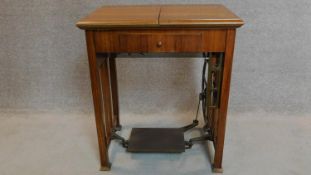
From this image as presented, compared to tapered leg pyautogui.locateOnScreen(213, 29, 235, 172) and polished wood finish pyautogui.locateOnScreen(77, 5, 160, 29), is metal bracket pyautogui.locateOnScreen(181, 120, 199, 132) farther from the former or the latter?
polished wood finish pyautogui.locateOnScreen(77, 5, 160, 29)

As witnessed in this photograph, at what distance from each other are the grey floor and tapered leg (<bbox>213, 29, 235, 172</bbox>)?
91 mm

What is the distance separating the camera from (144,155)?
1536 mm

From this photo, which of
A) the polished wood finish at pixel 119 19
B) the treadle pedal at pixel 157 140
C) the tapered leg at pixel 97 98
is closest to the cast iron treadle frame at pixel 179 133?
the treadle pedal at pixel 157 140

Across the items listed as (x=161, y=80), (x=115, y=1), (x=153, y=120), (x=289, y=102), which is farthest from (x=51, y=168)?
(x=289, y=102)

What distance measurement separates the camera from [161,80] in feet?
5.97

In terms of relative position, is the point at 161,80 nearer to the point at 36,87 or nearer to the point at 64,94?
the point at 64,94

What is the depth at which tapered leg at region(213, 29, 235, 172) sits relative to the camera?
112 centimetres

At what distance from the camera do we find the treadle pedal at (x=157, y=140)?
1510mm

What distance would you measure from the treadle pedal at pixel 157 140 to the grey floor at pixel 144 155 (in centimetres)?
5

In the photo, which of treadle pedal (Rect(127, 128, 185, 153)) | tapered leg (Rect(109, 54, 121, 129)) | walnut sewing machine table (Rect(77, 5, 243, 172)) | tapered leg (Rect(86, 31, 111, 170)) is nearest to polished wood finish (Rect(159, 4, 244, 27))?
walnut sewing machine table (Rect(77, 5, 243, 172))

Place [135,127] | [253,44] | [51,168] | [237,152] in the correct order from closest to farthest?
[51,168], [237,152], [253,44], [135,127]

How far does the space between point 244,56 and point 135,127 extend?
31.8 inches

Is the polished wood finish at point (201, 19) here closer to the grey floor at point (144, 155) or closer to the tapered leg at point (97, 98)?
the tapered leg at point (97, 98)

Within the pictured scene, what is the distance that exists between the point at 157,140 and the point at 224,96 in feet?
1.75
